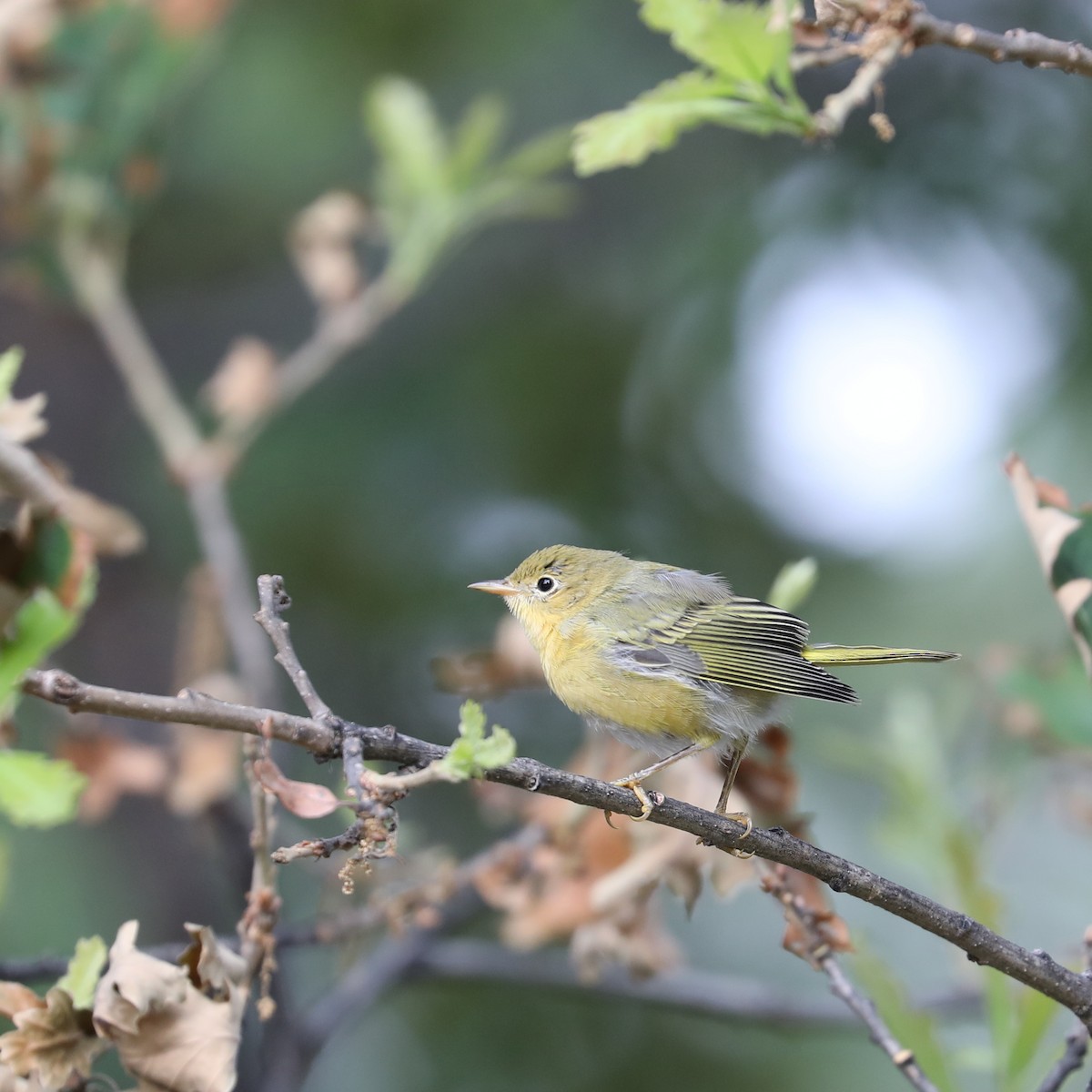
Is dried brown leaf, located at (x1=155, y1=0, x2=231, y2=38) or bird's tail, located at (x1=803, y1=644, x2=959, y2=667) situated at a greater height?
dried brown leaf, located at (x1=155, y1=0, x2=231, y2=38)

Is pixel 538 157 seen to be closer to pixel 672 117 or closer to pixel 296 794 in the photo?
pixel 672 117

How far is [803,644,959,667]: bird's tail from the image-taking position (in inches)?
105

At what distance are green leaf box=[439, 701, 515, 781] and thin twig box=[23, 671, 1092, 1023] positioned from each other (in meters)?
0.07

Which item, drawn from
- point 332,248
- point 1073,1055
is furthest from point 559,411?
point 1073,1055

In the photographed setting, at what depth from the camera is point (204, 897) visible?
4.77 meters

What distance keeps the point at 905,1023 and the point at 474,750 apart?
1283mm

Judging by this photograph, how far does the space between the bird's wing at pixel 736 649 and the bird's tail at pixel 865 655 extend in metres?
0.06

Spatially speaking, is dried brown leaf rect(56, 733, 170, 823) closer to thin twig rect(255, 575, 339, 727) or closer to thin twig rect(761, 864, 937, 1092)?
thin twig rect(761, 864, 937, 1092)

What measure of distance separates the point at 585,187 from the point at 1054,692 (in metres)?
4.86

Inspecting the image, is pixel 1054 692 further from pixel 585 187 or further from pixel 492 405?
pixel 585 187

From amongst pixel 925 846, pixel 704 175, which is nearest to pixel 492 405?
pixel 704 175

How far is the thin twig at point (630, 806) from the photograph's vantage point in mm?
1256

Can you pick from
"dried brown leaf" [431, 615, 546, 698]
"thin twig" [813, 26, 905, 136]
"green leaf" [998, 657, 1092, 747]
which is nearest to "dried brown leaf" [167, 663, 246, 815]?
"dried brown leaf" [431, 615, 546, 698]

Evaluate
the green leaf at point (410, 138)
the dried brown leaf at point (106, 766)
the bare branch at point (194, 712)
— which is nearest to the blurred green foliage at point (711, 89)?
the bare branch at point (194, 712)
